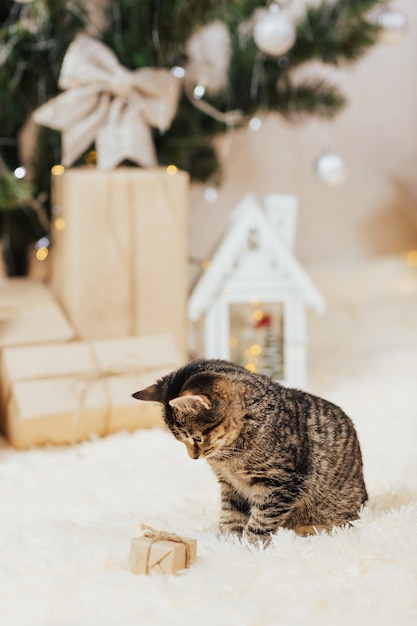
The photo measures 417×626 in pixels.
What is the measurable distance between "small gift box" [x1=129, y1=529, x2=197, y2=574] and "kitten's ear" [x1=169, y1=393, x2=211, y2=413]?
15 centimetres

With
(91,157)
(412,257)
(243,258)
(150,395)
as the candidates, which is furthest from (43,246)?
(412,257)

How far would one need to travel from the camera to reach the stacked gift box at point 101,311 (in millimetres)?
1598

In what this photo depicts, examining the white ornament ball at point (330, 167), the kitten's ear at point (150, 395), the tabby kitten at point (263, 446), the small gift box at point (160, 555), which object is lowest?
the small gift box at point (160, 555)

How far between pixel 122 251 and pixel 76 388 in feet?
1.08

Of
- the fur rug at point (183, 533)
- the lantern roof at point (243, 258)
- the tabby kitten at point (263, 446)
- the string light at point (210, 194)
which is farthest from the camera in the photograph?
the string light at point (210, 194)

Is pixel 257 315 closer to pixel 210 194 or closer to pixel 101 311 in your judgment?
pixel 101 311

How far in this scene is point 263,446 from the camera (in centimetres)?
105

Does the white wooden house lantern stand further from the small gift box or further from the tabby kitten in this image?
the small gift box

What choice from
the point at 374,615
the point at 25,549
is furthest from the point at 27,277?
the point at 374,615

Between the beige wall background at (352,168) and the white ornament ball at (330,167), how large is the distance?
0.48 meters

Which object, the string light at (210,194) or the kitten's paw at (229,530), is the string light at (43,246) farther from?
the kitten's paw at (229,530)

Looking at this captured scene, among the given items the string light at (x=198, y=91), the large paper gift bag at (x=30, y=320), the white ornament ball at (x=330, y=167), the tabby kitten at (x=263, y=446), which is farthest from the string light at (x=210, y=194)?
the tabby kitten at (x=263, y=446)

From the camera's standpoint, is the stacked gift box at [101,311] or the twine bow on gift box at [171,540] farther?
the stacked gift box at [101,311]

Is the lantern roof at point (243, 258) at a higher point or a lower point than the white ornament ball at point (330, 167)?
lower
